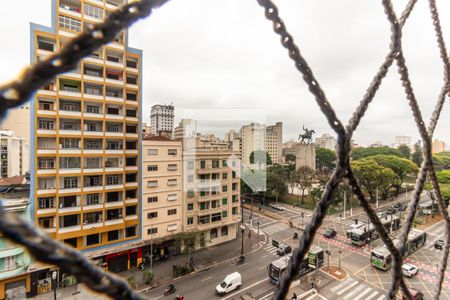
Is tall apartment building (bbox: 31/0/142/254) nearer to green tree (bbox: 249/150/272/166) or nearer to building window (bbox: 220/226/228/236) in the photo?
building window (bbox: 220/226/228/236)

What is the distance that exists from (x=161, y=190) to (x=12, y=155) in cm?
1649

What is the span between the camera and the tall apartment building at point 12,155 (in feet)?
58.5

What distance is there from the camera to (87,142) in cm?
887

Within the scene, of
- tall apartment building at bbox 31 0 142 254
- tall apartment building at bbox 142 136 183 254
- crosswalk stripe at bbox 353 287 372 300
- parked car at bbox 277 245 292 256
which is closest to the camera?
crosswalk stripe at bbox 353 287 372 300

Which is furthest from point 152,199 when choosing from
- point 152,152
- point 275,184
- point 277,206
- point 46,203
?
point 277,206

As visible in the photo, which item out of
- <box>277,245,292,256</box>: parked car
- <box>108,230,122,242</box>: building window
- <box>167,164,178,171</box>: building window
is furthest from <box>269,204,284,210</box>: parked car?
<box>108,230,122,242</box>: building window

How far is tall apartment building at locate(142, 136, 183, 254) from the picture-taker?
33.7 feet

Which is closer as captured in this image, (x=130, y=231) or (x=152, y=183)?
(x=130, y=231)

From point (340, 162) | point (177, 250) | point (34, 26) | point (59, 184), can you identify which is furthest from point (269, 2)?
point (177, 250)

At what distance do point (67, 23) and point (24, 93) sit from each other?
1095 cm

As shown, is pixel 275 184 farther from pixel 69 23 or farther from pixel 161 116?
pixel 161 116

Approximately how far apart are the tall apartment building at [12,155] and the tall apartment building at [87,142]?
1252 cm

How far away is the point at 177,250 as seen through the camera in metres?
10.9

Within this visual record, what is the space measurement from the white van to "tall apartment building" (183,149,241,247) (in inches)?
119
